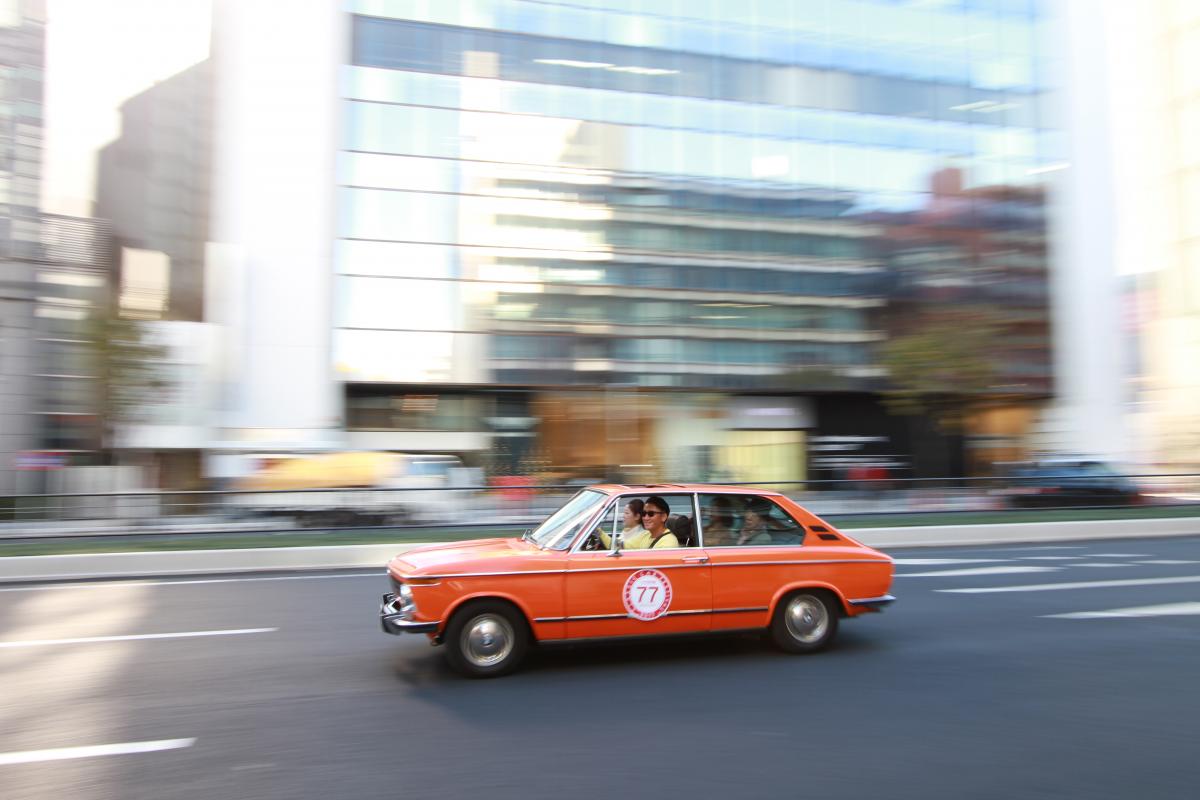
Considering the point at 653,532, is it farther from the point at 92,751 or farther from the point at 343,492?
the point at 343,492

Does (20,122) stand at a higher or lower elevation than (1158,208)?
lower

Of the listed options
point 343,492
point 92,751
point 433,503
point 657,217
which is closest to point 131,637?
point 92,751

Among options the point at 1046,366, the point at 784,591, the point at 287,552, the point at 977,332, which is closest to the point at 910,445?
the point at 1046,366

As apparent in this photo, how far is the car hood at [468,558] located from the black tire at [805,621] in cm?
188

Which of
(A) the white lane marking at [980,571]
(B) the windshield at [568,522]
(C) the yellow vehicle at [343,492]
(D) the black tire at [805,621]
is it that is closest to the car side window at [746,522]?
(D) the black tire at [805,621]

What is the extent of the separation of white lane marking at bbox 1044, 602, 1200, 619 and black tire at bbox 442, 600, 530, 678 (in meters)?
5.51

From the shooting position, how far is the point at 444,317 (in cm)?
3111

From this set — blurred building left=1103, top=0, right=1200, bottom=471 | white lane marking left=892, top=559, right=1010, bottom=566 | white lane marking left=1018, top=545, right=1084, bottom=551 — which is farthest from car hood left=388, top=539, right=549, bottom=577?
blurred building left=1103, top=0, right=1200, bottom=471

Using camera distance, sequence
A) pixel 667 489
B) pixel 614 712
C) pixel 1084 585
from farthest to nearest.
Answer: pixel 1084 585 < pixel 667 489 < pixel 614 712

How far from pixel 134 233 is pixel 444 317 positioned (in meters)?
14.5

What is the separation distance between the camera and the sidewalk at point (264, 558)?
11.5m

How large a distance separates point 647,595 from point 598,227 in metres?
27.7

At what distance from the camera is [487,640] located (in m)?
5.89

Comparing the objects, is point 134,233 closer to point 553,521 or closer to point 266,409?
point 266,409
